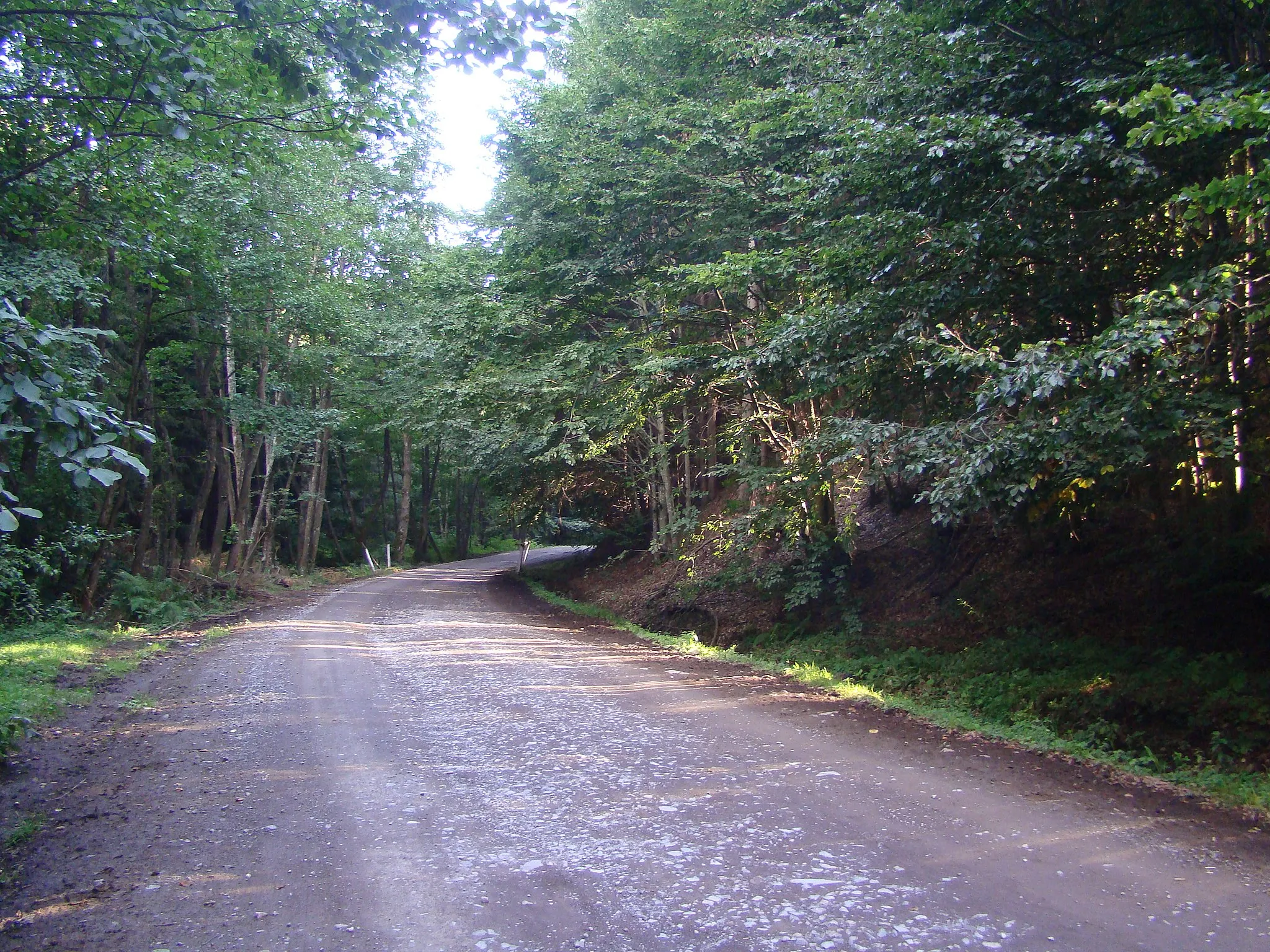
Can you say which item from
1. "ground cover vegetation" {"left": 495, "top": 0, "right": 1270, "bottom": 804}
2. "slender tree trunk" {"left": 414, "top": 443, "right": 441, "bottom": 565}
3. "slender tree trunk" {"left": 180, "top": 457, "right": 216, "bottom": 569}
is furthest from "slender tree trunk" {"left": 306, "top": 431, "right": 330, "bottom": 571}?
"ground cover vegetation" {"left": 495, "top": 0, "right": 1270, "bottom": 804}

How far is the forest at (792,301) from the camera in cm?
630

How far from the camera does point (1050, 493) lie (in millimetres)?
8516

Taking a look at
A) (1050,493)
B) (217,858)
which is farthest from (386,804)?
(1050,493)

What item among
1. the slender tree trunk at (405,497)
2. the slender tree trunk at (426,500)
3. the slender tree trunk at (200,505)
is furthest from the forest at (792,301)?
the slender tree trunk at (426,500)

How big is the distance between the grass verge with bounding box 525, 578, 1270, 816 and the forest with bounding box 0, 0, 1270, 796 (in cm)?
23

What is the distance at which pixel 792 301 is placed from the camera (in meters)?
13.3

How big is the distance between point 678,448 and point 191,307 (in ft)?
35.8

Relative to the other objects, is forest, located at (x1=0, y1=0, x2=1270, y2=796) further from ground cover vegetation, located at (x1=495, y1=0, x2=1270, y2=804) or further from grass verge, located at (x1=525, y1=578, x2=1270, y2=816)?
grass verge, located at (x1=525, y1=578, x2=1270, y2=816)

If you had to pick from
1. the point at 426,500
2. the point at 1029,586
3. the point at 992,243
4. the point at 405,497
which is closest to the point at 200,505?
the point at 405,497

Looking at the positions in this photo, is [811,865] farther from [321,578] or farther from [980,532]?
[321,578]

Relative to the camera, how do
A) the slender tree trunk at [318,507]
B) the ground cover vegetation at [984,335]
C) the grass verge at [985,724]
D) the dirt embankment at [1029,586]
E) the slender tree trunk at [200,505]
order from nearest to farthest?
the grass verge at [985,724] < the ground cover vegetation at [984,335] < the dirt embankment at [1029,586] < the slender tree trunk at [200,505] < the slender tree trunk at [318,507]

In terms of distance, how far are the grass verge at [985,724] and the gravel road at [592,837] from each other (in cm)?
41

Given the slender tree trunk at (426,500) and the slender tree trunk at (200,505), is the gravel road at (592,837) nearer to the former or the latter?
the slender tree trunk at (200,505)

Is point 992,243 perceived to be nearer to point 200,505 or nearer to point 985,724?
point 985,724
